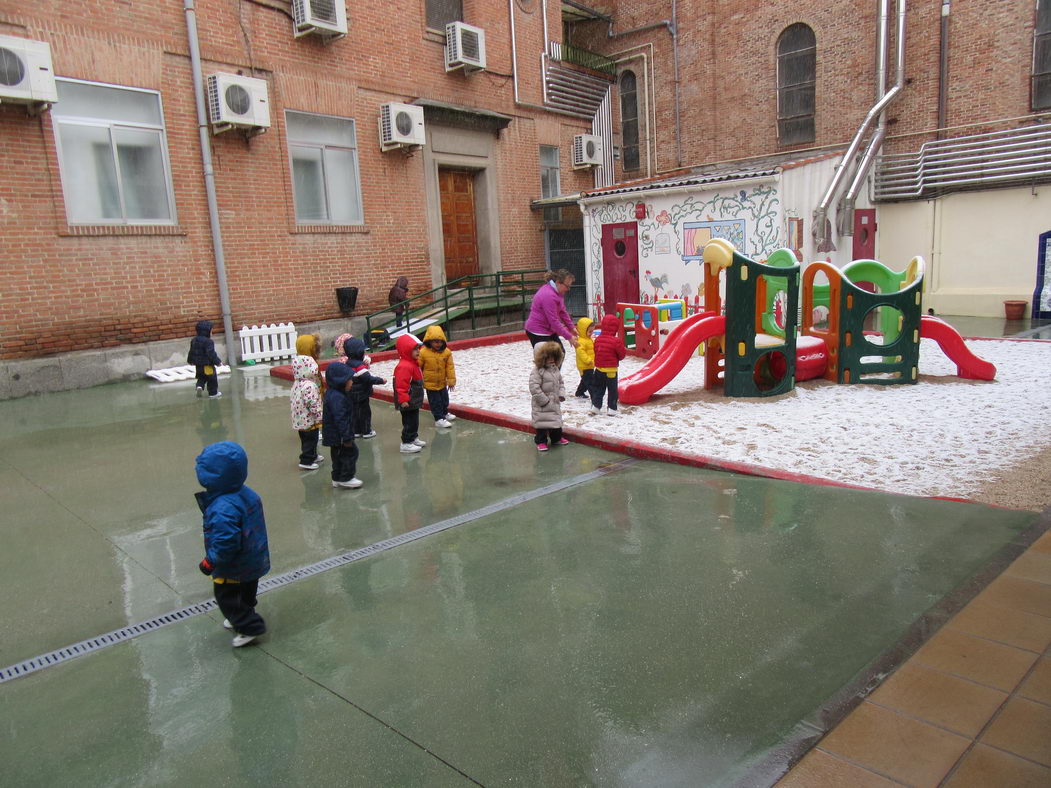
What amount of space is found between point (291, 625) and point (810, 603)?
2495 millimetres

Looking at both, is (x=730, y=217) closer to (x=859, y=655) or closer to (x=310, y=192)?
(x=310, y=192)

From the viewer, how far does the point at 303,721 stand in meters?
2.84

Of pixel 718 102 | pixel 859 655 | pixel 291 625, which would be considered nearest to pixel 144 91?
pixel 291 625

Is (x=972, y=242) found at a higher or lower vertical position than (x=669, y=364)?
higher

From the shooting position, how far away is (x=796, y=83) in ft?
60.7

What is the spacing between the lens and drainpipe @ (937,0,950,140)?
15836 millimetres

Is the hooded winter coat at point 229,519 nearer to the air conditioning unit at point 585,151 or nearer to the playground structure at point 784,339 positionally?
the playground structure at point 784,339

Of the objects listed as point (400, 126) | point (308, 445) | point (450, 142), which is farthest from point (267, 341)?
point (308, 445)

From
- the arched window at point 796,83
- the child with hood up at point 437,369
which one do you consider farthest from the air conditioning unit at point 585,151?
the child with hood up at point 437,369

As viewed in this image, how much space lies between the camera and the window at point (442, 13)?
15680 mm

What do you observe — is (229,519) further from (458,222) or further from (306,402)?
(458,222)

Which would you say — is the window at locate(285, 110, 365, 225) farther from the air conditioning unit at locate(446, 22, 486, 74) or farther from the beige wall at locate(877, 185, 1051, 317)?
the beige wall at locate(877, 185, 1051, 317)

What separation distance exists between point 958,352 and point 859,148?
355 inches

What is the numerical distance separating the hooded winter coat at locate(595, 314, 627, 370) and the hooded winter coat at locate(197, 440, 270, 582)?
15.1 feet
